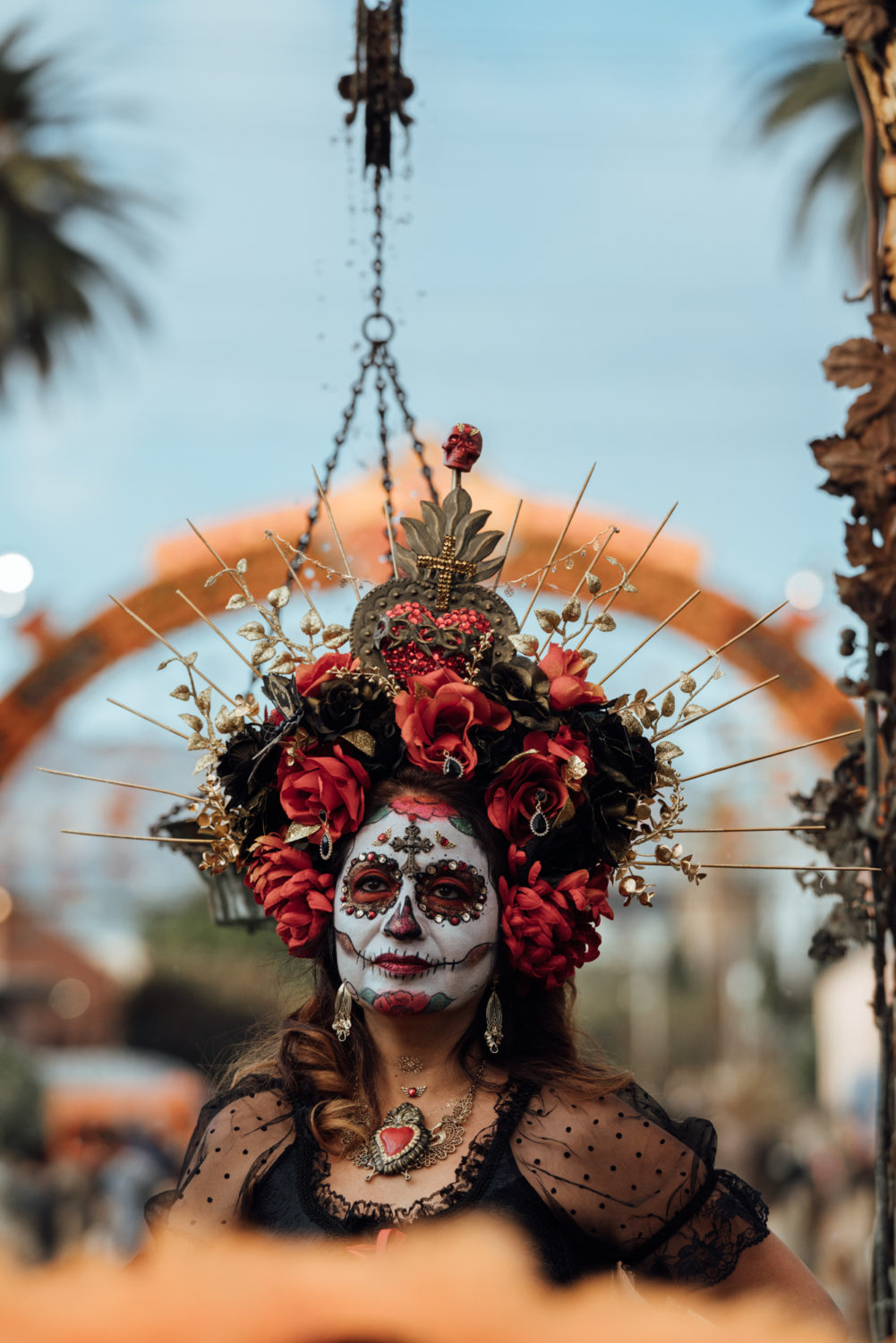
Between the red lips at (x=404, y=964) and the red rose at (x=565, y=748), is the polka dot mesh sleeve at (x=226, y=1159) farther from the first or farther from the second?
the red rose at (x=565, y=748)

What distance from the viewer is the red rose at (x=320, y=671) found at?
2.78 metres

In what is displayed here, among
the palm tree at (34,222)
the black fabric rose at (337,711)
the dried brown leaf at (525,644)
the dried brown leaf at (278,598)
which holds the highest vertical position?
the palm tree at (34,222)

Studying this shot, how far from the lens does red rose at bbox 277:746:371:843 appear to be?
2.69 m

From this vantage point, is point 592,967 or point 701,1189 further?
point 592,967

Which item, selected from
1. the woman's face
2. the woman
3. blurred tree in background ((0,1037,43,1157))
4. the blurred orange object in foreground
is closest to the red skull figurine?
the woman

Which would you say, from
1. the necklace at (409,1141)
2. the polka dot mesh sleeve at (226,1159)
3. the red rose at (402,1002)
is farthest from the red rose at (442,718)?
the polka dot mesh sleeve at (226,1159)

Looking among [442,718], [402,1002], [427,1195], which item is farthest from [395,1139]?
[442,718]

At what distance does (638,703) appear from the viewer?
9.29 feet

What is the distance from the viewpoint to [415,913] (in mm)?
2602

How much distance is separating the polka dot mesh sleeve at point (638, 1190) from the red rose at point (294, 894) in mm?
497

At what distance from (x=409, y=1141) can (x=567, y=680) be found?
84 cm

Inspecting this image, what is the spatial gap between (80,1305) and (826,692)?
7229 mm

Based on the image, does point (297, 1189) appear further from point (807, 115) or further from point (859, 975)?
point (859, 975)

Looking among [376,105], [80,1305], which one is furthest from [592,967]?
[80,1305]
